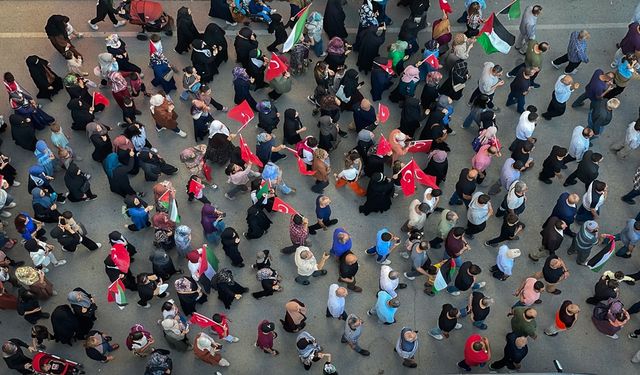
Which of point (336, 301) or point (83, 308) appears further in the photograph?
point (336, 301)

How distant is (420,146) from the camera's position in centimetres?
1498

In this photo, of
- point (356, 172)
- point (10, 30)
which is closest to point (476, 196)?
point (356, 172)

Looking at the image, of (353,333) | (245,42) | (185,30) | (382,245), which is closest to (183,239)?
(353,333)

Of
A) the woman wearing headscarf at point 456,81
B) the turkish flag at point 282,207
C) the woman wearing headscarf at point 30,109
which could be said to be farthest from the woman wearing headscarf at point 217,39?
the woman wearing headscarf at point 456,81

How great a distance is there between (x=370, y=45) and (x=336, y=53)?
3.01ft

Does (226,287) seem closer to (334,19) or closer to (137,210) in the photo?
(137,210)

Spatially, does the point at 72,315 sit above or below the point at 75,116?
below

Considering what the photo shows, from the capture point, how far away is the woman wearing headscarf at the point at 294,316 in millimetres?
12773

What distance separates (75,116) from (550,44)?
11704 millimetres

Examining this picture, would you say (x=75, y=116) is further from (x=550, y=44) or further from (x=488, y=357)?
(x=550, y=44)

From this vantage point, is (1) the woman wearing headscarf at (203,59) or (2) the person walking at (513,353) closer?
(2) the person walking at (513,353)

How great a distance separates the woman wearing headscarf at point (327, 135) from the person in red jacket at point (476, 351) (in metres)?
5.31

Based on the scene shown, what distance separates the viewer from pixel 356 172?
14438 mm

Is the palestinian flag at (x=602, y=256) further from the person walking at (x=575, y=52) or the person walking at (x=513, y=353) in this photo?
A: the person walking at (x=575, y=52)
